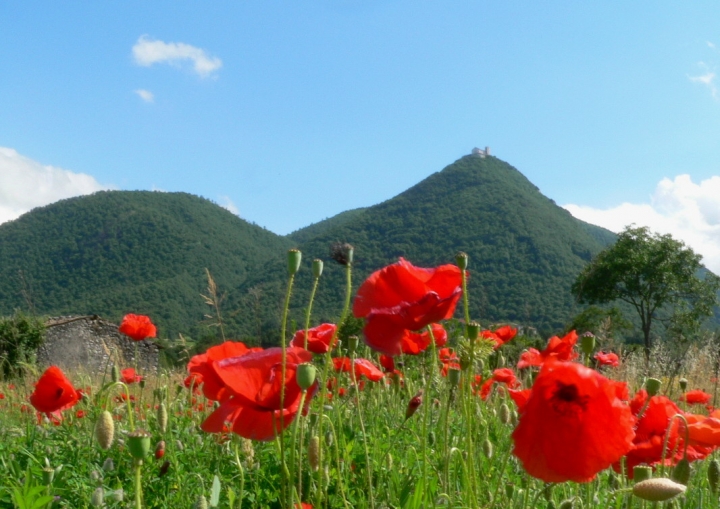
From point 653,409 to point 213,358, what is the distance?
0.97 meters

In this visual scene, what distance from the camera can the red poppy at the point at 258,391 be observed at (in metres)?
0.97

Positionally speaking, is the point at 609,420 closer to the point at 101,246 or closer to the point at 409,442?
the point at 409,442

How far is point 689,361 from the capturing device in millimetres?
5301

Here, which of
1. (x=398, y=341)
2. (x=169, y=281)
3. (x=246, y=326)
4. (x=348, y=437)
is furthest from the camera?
(x=169, y=281)

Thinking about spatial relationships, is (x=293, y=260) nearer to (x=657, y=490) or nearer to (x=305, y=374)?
(x=305, y=374)

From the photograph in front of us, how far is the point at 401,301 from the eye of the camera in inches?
42.7

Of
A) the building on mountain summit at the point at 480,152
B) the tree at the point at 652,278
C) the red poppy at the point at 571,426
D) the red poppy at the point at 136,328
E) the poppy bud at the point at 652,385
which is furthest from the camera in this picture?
the building on mountain summit at the point at 480,152

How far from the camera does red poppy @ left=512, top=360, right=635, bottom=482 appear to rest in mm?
798

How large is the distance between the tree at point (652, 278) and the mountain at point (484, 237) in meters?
6.75

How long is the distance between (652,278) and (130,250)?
5735cm

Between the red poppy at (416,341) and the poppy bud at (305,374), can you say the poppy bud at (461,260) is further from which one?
the red poppy at (416,341)

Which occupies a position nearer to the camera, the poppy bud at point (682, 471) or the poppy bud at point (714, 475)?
the poppy bud at point (682, 471)

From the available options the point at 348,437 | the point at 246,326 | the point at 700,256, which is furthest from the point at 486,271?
the point at 348,437

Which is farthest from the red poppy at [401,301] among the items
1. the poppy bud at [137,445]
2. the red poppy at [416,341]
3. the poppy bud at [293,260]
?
the red poppy at [416,341]
